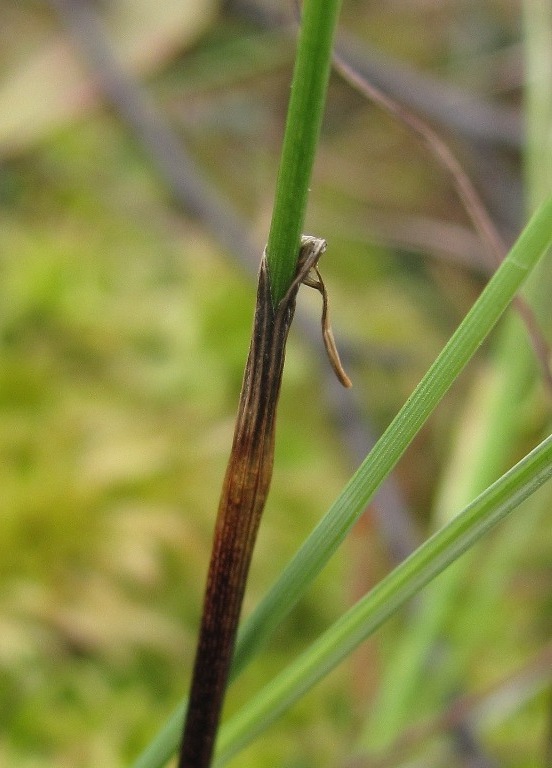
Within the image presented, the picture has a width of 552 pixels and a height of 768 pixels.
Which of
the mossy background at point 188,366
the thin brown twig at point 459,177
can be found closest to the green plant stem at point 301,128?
the thin brown twig at point 459,177

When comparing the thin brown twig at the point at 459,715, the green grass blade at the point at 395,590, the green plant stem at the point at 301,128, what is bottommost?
the thin brown twig at the point at 459,715

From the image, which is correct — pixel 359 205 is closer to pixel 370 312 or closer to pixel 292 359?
pixel 370 312

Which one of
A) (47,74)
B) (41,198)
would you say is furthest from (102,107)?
(41,198)

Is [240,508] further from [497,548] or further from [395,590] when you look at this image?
[497,548]

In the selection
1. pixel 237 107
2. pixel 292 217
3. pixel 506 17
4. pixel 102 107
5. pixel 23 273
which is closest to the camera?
pixel 292 217

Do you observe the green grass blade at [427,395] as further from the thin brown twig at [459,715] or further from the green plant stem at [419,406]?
the thin brown twig at [459,715]

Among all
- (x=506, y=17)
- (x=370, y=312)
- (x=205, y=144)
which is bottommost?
(x=370, y=312)

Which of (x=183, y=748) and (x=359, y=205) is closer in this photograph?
(x=183, y=748)
